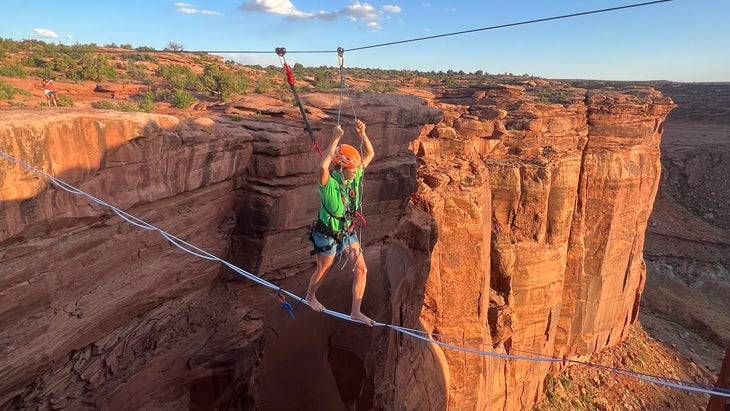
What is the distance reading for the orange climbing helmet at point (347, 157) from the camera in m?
6.66

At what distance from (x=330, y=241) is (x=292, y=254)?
25.9ft

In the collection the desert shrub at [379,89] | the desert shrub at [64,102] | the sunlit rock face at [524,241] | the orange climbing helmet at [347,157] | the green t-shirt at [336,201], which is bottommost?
the sunlit rock face at [524,241]

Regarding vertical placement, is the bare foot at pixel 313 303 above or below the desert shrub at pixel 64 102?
below

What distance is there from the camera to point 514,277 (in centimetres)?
1700

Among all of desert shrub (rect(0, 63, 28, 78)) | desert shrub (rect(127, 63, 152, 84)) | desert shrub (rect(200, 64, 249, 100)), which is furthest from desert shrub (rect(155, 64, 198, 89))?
desert shrub (rect(0, 63, 28, 78))

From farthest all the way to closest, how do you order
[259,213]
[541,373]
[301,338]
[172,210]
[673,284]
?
[673,284], [541,373], [301,338], [259,213], [172,210]

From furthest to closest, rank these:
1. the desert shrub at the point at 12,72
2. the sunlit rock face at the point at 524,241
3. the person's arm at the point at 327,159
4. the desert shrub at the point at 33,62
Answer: the desert shrub at the point at 33,62
the desert shrub at the point at 12,72
the sunlit rock face at the point at 524,241
the person's arm at the point at 327,159

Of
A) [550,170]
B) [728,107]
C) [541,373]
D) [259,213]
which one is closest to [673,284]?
[541,373]

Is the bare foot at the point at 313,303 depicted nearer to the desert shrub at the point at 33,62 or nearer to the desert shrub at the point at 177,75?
the desert shrub at the point at 177,75

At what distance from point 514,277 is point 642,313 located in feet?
59.5

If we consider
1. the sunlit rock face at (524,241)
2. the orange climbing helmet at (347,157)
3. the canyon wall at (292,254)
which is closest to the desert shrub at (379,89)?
the sunlit rock face at (524,241)

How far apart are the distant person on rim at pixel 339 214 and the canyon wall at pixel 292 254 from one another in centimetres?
274

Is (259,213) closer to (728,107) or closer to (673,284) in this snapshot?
(673,284)

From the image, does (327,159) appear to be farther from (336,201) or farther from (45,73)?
(45,73)
